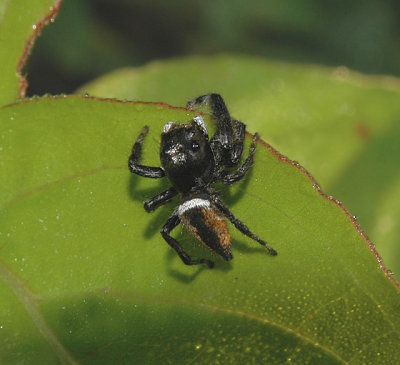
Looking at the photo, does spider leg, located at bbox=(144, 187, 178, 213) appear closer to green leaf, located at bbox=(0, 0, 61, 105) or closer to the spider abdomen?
the spider abdomen

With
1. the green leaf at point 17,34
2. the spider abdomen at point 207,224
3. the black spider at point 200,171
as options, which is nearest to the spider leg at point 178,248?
the black spider at point 200,171

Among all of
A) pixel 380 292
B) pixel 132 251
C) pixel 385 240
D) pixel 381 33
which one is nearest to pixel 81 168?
pixel 132 251

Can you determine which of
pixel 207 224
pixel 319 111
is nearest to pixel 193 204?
pixel 207 224

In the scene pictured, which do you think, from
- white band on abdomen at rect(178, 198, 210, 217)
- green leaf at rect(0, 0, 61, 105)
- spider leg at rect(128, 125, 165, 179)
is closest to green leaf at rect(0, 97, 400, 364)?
spider leg at rect(128, 125, 165, 179)

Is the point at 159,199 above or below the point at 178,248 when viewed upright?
above

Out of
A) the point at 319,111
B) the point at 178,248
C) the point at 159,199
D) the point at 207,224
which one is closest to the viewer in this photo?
the point at 178,248

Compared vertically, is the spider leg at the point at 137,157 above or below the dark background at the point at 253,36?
below

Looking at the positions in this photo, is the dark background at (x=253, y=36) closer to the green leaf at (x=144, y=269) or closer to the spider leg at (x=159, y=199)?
the spider leg at (x=159, y=199)

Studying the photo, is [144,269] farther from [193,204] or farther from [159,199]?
[193,204]
